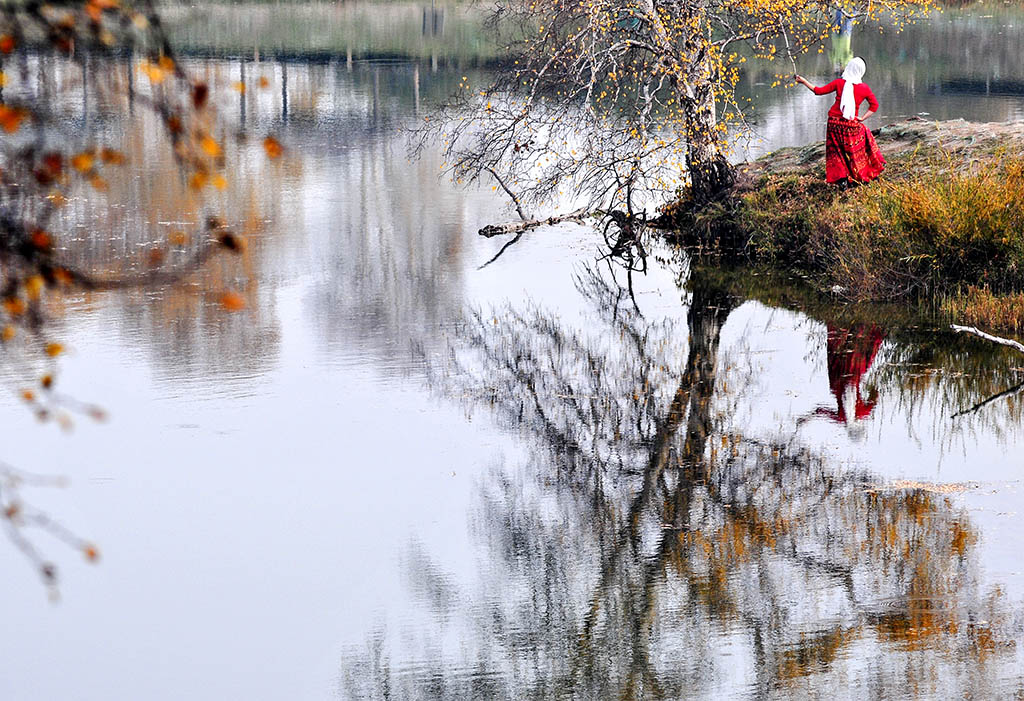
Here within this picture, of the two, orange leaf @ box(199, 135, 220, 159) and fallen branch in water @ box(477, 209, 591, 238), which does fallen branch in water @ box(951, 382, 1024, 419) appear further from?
fallen branch in water @ box(477, 209, 591, 238)

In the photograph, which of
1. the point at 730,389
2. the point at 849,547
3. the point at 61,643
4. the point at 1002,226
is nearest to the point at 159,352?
the point at 730,389

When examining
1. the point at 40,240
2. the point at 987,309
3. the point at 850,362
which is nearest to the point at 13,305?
the point at 40,240

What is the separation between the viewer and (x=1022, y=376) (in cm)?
1192

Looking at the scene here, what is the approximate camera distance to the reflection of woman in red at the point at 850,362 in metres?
11.3

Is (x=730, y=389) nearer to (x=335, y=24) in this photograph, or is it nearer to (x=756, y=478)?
(x=756, y=478)

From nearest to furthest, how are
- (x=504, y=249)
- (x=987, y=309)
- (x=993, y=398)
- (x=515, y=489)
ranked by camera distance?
(x=515, y=489) → (x=993, y=398) → (x=987, y=309) → (x=504, y=249)

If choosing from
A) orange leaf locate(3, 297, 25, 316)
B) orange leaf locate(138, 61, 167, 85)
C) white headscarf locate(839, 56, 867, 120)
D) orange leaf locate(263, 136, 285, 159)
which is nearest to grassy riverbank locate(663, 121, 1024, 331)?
white headscarf locate(839, 56, 867, 120)

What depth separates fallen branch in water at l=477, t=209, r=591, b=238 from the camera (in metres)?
19.8

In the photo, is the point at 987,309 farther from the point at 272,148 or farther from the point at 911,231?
the point at 272,148

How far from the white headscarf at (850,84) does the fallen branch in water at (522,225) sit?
4832 millimetres

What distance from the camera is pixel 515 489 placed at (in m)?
9.66

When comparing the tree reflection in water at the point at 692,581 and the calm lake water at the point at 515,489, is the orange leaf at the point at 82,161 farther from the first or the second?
the tree reflection in water at the point at 692,581

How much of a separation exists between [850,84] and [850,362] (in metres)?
4.60

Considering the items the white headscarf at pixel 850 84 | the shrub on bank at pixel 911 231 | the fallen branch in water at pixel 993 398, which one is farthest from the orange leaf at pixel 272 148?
the white headscarf at pixel 850 84
